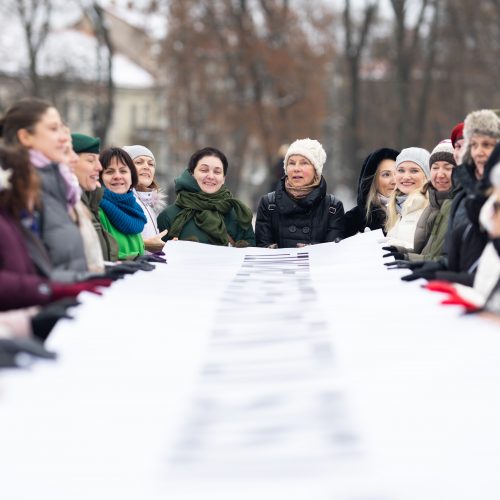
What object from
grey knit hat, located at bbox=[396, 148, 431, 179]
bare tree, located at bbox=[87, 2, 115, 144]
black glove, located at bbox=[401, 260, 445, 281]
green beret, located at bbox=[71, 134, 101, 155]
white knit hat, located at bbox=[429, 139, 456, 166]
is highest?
bare tree, located at bbox=[87, 2, 115, 144]

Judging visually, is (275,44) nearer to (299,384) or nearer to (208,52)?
(208,52)

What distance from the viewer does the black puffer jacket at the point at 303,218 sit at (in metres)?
9.06

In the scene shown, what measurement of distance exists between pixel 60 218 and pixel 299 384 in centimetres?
181

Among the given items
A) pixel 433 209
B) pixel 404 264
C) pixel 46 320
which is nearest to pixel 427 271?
pixel 404 264

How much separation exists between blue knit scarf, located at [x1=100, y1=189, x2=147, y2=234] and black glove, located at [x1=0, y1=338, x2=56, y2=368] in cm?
353

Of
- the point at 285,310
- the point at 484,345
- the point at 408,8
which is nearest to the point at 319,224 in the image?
the point at 285,310

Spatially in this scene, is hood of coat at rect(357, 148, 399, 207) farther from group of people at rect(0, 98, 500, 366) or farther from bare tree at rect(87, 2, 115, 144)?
bare tree at rect(87, 2, 115, 144)

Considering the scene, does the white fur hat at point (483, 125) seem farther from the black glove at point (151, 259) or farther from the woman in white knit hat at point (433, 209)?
the black glove at point (151, 259)

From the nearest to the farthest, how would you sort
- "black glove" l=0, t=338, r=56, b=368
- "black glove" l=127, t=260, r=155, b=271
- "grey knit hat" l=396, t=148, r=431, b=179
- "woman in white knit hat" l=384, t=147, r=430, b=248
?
"black glove" l=0, t=338, r=56, b=368 < "black glove" l=127, t=260, r=155, b=271 < "woman in white knit hat" l=384, t=147, r=430, b=248 < "grey knit hat" l=396, t=148, r=431, b=179

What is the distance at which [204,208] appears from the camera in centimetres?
880

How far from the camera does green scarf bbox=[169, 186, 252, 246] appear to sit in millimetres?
8758

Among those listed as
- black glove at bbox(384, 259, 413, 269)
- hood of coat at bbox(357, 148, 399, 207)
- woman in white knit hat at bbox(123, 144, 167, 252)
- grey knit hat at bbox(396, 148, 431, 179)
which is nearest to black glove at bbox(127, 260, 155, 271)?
black glove at bbox(384, 259, 413, 269)

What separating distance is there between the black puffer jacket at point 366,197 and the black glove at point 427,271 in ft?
10.1

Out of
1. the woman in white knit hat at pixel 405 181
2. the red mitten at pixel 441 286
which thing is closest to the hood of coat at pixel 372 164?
the woman in white knit hat at pixel 405 181
